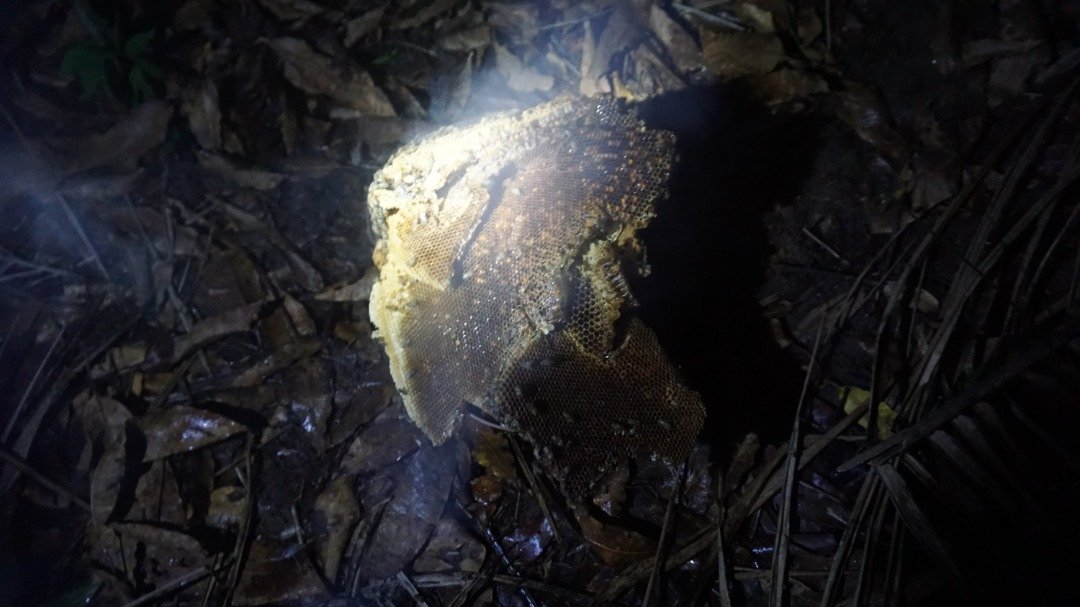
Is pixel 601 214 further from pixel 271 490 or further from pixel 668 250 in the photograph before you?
pixel 271 490

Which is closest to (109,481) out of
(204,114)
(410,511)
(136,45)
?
(410,511)

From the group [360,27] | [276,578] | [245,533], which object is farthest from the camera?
[360,27]

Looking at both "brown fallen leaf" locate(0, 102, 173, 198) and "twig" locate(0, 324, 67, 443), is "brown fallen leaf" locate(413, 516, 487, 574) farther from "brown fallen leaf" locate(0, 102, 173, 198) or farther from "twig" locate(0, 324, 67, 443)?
"brown fallen leaf" locate(0, 102, 173, 198)

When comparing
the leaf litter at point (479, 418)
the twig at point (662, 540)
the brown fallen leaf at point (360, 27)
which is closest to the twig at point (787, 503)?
the leaf litter at point (479, 418)

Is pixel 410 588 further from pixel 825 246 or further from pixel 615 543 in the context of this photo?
pixel 825 246

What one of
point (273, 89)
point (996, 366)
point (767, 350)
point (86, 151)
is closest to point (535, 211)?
point (767, 350)

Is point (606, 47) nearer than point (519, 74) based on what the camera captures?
Yes
